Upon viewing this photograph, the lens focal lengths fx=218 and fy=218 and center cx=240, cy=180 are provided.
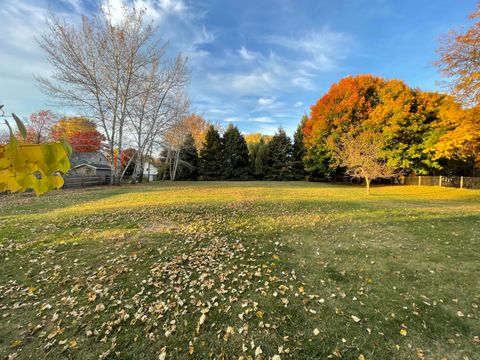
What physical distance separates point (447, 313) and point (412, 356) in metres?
1.04

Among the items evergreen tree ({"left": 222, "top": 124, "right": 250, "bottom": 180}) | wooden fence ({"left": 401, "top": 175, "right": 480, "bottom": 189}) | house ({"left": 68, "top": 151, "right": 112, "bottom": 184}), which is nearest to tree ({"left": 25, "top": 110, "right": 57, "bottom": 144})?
house ({"left": 68, "top": 151, "right": 112, "bottom": 184})

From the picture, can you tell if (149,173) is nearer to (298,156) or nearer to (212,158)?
(212,158)

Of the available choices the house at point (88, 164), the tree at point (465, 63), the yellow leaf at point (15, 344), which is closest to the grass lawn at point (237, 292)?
the yellow leaf at point (15, 344)

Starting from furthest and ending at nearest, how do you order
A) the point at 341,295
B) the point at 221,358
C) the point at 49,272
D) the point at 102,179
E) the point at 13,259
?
the point at 102,179, the point at 13,259, the point at 49,272, the point at 341,295, the point at 221,358

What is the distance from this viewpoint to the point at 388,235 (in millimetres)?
5379

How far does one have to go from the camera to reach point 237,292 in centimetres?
312

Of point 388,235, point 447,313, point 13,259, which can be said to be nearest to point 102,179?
point 13,259

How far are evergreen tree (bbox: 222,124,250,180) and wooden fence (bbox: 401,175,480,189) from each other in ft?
62.7

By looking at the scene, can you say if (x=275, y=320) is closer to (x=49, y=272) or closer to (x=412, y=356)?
(x=412, y=356)

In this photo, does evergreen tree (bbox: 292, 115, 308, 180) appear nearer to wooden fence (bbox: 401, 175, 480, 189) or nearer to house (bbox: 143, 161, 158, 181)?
wooden fence (bbox: 401, 175, 480, 189)

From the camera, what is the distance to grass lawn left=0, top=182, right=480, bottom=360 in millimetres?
2256

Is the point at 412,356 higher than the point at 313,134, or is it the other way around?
the point at 313,134

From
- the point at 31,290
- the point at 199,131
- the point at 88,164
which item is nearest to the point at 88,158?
the point at 88,164

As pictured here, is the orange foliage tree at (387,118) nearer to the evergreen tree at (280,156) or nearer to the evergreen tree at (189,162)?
the evergreen tree at (280,156)
